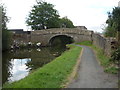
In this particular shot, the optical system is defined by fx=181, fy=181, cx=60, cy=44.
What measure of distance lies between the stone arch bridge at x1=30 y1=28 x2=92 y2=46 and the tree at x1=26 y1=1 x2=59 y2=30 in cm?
436

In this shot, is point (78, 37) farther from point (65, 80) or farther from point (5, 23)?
point (65, 80)

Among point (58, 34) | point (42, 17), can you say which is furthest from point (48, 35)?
point (42, 17)

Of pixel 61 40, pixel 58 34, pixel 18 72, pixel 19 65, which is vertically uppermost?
pixel 58 34

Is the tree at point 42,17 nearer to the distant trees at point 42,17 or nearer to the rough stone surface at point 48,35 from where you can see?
the distant trees at point 42,17

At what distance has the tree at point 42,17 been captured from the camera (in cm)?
4072

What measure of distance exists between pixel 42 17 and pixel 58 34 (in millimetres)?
7076

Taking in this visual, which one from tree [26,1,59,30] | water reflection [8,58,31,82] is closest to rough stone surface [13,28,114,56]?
tree [26,1,59,30]

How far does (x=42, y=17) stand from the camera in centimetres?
4053

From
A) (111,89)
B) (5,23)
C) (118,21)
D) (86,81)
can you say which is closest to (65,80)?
(86,81)

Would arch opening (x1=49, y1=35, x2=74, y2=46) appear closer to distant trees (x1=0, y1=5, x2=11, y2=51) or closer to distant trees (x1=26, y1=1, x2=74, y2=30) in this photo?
distant trees (x1=26, y1=1, x2=74, y2=30)

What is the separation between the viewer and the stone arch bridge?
113 feet

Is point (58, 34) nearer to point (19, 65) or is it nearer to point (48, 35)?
point (48, 35)

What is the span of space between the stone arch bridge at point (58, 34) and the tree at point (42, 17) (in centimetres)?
436

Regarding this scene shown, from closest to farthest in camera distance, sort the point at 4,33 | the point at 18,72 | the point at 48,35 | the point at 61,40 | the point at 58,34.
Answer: the point at 18,72, the point at 4,33, the point at 58,34, the point at 48,35, the point at 61,40
